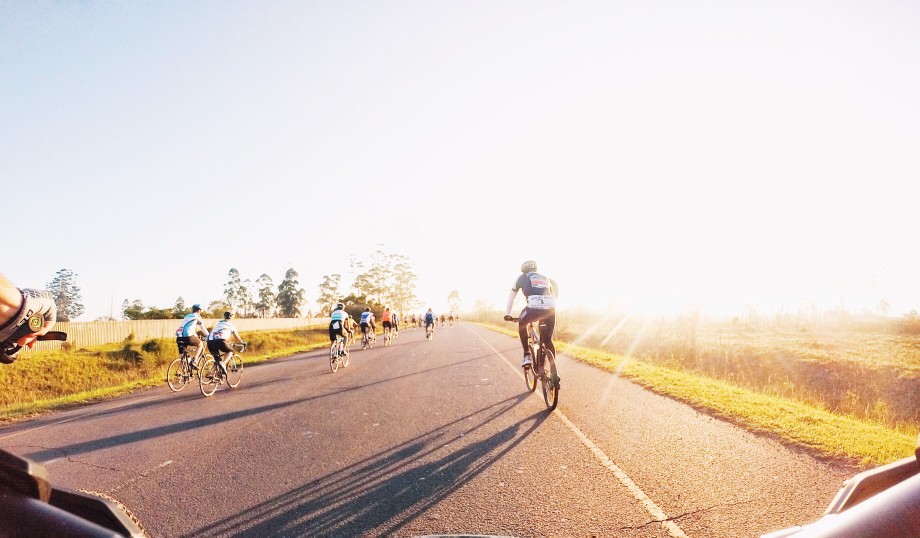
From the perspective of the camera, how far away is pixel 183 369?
13.2m

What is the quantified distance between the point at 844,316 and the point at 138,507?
44846mm

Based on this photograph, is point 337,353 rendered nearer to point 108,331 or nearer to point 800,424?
point 800,424

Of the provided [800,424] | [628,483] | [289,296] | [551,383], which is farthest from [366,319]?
[289,296]

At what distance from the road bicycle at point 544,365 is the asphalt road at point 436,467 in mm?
288

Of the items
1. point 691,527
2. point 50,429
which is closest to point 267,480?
point 691,527

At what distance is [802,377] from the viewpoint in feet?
57.5

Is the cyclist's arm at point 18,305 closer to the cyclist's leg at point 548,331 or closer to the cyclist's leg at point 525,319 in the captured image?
the cyclist's leg at point 525,319

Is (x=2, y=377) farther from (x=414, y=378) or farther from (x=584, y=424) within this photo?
(x=584, y=424)

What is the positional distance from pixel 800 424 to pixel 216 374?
12783 mm

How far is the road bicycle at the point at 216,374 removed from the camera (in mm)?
12625

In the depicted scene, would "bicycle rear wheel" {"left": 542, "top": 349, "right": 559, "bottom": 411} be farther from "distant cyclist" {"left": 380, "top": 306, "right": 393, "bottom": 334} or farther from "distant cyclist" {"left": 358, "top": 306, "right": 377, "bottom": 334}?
"distant cyclist" {"left": 380, "top": 306, "right": 393, "bottom": 334}

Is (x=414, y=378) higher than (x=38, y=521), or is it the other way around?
(x=38, y=521)

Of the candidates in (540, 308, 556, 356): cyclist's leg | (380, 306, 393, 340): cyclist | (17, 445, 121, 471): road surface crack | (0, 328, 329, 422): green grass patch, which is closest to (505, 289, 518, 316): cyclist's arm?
(540, 308, 556, 356): cyclist's leg

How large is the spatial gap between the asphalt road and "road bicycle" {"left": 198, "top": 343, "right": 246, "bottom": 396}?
71.3 inches
